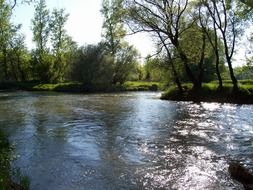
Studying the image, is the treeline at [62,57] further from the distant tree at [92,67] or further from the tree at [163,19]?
the tree at [163,19]

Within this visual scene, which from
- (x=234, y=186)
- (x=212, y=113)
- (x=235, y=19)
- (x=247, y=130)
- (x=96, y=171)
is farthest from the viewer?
(x=235, y=19)

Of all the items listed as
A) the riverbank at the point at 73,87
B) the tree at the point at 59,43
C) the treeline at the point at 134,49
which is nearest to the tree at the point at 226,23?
the treeline at the point at 134,49

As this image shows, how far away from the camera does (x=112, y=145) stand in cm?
1781

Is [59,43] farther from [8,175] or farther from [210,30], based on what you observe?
[8,175]

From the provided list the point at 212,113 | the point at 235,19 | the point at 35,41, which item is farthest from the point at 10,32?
the point at 212,113

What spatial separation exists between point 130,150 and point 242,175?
591 cm

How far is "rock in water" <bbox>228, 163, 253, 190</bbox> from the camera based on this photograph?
36.9 feet

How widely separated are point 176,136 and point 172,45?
26.5 m

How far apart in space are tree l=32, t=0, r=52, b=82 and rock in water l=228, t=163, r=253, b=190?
3255 inches

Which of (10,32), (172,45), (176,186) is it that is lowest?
(176,186)

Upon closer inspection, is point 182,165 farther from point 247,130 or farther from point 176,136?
point 247,130

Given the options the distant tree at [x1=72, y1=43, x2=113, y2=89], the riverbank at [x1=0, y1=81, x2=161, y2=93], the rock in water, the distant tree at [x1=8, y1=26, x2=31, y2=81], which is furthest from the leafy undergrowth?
the distant tree at [x1=8, y1=26, x2=31, y2=81]

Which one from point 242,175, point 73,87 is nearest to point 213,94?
point 242,175

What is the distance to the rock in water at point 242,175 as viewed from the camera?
11234 millimetres
